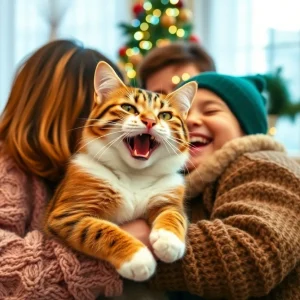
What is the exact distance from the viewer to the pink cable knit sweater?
987mm

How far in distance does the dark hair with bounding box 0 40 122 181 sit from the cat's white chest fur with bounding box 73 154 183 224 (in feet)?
0.43

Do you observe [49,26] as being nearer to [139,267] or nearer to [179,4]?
[179,4]

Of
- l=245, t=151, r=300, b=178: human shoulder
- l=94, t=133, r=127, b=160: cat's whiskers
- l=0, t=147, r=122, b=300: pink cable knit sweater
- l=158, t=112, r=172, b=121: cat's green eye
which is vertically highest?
l=158, t=112, r=172, b=121: cat's green eye

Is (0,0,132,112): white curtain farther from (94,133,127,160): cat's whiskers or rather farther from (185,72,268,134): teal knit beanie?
(94,133,127,160): cat's whiskers

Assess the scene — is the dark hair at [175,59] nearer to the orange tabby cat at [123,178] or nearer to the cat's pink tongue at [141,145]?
the orange tabby cat at [123,178]

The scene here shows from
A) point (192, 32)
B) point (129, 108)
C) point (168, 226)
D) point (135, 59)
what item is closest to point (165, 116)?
point (129, 108)

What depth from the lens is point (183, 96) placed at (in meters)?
1.16

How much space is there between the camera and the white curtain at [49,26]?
3607 millimetres

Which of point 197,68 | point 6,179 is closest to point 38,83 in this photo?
point 6,179

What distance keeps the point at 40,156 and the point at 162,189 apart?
342 mm

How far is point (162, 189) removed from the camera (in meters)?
1.10

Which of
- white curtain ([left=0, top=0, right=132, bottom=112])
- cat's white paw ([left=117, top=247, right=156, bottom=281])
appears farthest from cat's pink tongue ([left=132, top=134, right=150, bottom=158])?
white curtain ([left=0, top=0, right=132, bottom=112])

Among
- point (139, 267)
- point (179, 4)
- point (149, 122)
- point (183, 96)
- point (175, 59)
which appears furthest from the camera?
point (179, 4)

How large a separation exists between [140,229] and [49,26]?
9.40 feet
